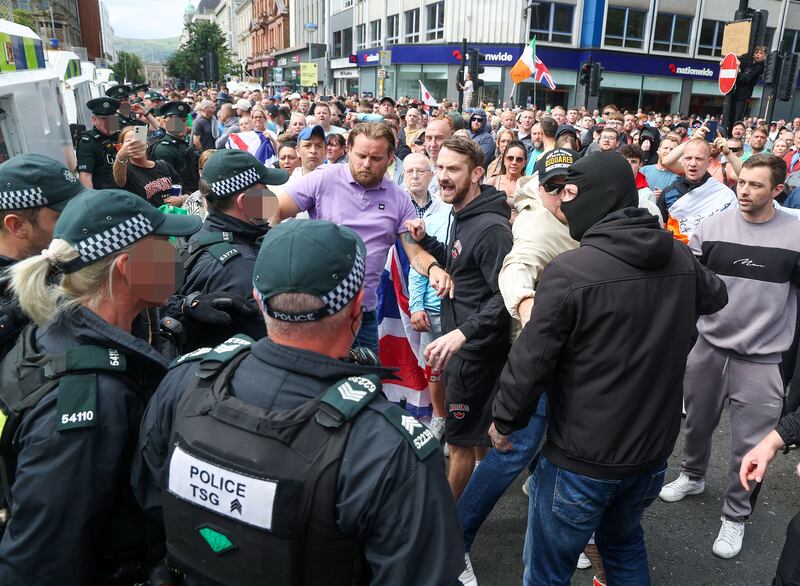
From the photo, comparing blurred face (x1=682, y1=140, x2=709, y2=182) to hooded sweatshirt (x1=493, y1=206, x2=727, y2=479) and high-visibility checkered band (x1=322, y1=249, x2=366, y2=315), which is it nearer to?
hooded sweatshirt (x1=493, y1=206, x2=727, y2=479)

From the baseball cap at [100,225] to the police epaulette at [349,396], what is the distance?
97cm

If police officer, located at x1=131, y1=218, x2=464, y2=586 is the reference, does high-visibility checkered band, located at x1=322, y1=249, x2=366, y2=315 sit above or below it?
above

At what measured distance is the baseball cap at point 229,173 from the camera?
→ 2.99m

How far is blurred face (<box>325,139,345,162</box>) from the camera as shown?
6.39 m

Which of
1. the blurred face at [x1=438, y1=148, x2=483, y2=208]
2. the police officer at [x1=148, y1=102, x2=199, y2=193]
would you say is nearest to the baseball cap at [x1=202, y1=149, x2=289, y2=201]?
the blurred face at [x1=438, y1=148, x2=483, y2=208]

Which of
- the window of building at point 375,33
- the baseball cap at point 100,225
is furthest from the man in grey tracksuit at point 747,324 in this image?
the window of building at point 375,33

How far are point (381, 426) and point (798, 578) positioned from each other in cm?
170

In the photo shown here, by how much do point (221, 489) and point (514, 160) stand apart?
5309 mm

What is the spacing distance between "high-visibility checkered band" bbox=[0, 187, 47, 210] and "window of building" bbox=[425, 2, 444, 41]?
3774 cm

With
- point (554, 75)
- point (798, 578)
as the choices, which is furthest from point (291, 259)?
point (554, 75)

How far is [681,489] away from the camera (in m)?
3.91

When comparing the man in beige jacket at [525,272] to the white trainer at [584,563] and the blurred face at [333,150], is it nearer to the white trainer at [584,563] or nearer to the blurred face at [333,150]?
the white trainer at [584,563]

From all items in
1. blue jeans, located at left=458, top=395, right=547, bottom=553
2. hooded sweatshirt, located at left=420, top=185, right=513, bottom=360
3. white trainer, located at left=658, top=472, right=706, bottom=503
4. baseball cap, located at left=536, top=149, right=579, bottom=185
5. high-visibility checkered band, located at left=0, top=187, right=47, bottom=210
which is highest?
baseball cap, located at left=536, top=149, right=579, bottom=185

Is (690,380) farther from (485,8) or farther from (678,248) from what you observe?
(485,8)
